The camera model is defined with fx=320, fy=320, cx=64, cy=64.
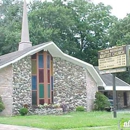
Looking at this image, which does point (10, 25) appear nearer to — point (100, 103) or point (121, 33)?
point (121, 33)

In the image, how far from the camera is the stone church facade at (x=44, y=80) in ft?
→ 70.0

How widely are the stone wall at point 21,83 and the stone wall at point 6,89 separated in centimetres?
27

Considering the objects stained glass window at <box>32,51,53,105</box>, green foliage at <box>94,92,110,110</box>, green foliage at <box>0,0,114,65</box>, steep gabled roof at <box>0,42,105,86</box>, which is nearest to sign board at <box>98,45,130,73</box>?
steep gabled roof at <box>0,42,105,86</box>

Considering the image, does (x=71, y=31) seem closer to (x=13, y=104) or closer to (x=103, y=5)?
(x=103, y=5)

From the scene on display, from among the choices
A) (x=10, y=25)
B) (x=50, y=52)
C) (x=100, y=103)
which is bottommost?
(x=100, y=103)

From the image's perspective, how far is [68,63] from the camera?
24297 mm

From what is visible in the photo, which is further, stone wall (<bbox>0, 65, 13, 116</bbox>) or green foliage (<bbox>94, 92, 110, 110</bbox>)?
green foliage (<bbox>94, 92, 110, 110</bbox>)

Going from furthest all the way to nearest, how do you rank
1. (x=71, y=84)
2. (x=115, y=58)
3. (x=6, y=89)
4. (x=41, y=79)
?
(x=71, y=84) → (x=41, y=79) → (x=6, y=89) → (x=115, y=58)

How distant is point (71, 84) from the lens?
79.6 feet

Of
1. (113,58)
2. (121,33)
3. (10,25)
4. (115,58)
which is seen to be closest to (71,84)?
(113,58)

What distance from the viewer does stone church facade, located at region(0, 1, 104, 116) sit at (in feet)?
70.0

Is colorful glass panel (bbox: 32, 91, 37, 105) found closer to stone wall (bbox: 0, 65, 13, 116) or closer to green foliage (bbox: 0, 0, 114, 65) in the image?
stone wall (bbox: 0, 65, 13, 116)

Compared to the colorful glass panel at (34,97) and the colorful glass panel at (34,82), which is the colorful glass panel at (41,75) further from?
the colorful glass panel at (34,97)

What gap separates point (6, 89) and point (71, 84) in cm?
532
